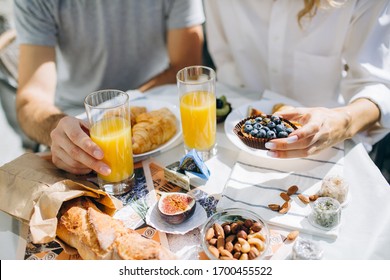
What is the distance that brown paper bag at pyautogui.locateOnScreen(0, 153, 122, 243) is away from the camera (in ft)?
3.07

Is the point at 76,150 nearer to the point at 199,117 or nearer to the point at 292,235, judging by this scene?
the point at 199,117

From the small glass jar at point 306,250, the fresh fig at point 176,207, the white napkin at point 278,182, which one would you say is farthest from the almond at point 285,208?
the fresh fig at point 176,207

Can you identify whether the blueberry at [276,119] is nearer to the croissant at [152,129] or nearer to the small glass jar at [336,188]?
the small glass jar at [336,188]

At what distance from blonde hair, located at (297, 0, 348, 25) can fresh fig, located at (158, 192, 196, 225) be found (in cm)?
89

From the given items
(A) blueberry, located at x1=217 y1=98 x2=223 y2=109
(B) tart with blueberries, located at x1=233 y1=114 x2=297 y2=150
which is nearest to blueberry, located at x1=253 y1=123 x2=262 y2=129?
(B) tart with blueberries, located at x1=233 y1=114 x2=297 y2=150

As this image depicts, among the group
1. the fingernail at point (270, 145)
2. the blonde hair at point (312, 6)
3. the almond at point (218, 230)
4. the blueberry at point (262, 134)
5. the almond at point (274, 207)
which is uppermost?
the blonde hair at point (312, 6)

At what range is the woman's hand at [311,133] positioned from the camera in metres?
1.05

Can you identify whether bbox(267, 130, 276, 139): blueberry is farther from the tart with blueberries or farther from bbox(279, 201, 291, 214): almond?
bbox(279, 201, 291, 214): almond

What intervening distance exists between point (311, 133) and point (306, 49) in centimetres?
69

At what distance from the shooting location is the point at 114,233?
0.90m

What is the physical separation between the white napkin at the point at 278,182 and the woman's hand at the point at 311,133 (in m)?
0.06

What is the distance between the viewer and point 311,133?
106 cm
